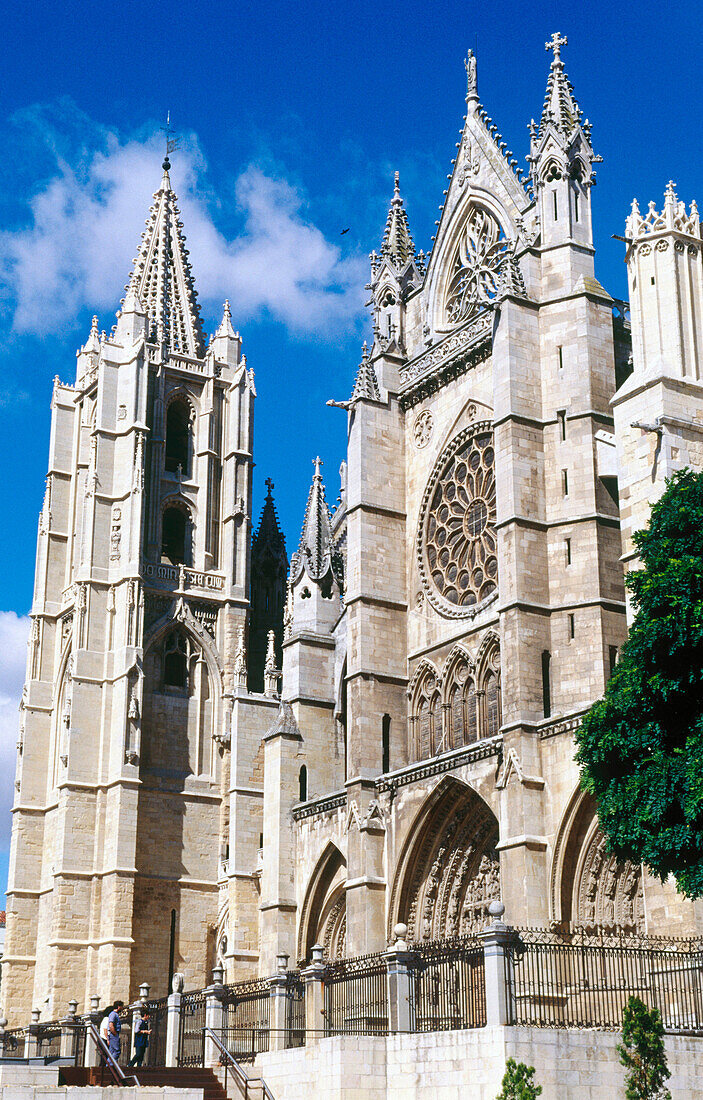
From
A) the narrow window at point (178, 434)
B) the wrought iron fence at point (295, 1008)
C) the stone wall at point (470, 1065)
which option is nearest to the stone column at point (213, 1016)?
the wrought iron fence at point (295, 1008)

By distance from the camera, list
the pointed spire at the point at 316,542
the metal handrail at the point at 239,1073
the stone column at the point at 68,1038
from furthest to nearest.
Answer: the pointed spire at the point at 316,542, the stone column at the point at 68,1038, the metal handrail at the point at 239,1073

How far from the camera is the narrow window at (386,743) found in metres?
30.1

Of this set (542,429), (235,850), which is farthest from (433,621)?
(235,850)

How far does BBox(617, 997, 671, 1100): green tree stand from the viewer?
18.6 meters

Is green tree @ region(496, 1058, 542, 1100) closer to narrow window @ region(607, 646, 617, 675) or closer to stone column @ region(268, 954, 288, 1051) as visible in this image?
stone column @ region(268, 954, 288, 1051)

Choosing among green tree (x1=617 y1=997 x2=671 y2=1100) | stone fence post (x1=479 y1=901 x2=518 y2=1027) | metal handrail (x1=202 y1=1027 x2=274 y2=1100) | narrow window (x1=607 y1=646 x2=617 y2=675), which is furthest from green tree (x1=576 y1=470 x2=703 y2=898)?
metal handrail (x1=202 y1=1027 x2=274 y2=1100)

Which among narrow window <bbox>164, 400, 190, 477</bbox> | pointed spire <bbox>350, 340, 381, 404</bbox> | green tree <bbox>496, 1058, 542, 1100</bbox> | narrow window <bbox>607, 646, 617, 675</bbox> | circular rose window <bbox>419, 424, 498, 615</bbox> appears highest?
narrow window <bbox>164, 400, 190, 477</bbox>

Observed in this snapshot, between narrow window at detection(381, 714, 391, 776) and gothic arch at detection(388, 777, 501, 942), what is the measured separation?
6.41ft

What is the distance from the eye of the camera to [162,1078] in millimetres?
22578

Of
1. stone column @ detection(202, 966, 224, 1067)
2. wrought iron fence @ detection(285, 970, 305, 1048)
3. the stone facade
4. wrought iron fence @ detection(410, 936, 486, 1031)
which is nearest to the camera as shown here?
wrought iron fence @ detection(410, 936, 486, 1031)

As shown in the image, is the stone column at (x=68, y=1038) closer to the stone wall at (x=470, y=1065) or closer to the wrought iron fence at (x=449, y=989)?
the stone wall at (x=470, y=1065)

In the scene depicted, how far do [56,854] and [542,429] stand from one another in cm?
1950

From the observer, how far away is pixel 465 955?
786 inches

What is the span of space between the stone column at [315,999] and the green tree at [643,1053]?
5.11 m
